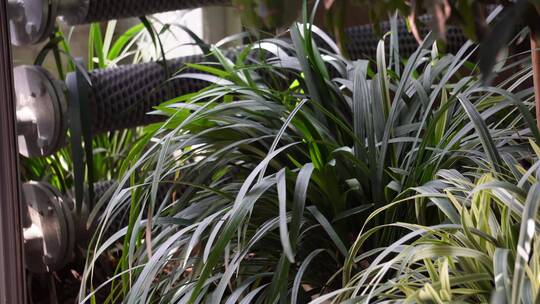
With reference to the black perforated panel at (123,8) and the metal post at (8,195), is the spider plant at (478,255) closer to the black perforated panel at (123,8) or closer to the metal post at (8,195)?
the metal post at (8,195)

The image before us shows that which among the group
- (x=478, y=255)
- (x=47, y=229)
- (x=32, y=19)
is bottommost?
(x=47, y=229)

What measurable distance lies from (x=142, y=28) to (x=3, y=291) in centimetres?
103

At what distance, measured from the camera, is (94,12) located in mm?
1451

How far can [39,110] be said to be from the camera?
4.55 ft

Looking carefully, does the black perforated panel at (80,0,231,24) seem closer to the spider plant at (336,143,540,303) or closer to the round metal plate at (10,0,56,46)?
the round metal plate at (10,0,56,46)

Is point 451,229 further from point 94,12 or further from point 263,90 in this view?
point 94,12

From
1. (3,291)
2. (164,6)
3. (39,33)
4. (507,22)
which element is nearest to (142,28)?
(164,6)

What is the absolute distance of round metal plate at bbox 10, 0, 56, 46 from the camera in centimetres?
136

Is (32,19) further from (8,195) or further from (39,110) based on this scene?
(8,195)

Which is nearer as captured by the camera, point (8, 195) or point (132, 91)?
point (8, 195)

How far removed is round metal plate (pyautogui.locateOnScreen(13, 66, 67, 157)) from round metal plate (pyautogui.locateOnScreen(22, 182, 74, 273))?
0.08 meters

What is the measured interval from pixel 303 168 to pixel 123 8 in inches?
23.6

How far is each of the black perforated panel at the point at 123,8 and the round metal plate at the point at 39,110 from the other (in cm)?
13

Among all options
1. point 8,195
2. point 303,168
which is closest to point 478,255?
point 303,168
